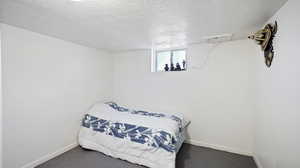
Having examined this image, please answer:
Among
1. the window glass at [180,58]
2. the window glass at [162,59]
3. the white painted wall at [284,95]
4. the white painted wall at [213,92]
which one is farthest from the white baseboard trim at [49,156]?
the white painted wall at [284,95]

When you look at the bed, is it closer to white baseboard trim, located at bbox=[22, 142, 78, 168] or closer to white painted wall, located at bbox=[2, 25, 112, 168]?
white baseboard trim, located at bbox=[22, 142, 78, 168]

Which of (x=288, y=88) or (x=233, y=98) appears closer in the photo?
(x=288, y=88)

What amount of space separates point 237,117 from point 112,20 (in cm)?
267

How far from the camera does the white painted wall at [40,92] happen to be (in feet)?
5.71

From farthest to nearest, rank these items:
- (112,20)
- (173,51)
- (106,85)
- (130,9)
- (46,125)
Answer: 1. (106,85)
2. (173,51)
3. (46,125)
4. (112,20)
5. (130,9)

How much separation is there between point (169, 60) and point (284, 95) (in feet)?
7.36

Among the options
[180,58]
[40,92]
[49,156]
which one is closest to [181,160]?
[180,58]

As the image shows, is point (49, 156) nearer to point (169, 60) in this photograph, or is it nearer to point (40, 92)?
point (40, 92)

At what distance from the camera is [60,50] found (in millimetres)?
2338

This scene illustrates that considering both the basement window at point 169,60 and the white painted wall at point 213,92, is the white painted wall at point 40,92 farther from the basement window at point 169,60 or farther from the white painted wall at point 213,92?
the basement window at point 169,60

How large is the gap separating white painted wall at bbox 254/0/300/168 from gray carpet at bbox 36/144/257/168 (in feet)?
1.96

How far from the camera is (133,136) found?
6.90 feet

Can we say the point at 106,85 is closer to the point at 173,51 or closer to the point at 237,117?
the point at 173,51

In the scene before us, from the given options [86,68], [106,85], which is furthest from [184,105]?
[86,68]
